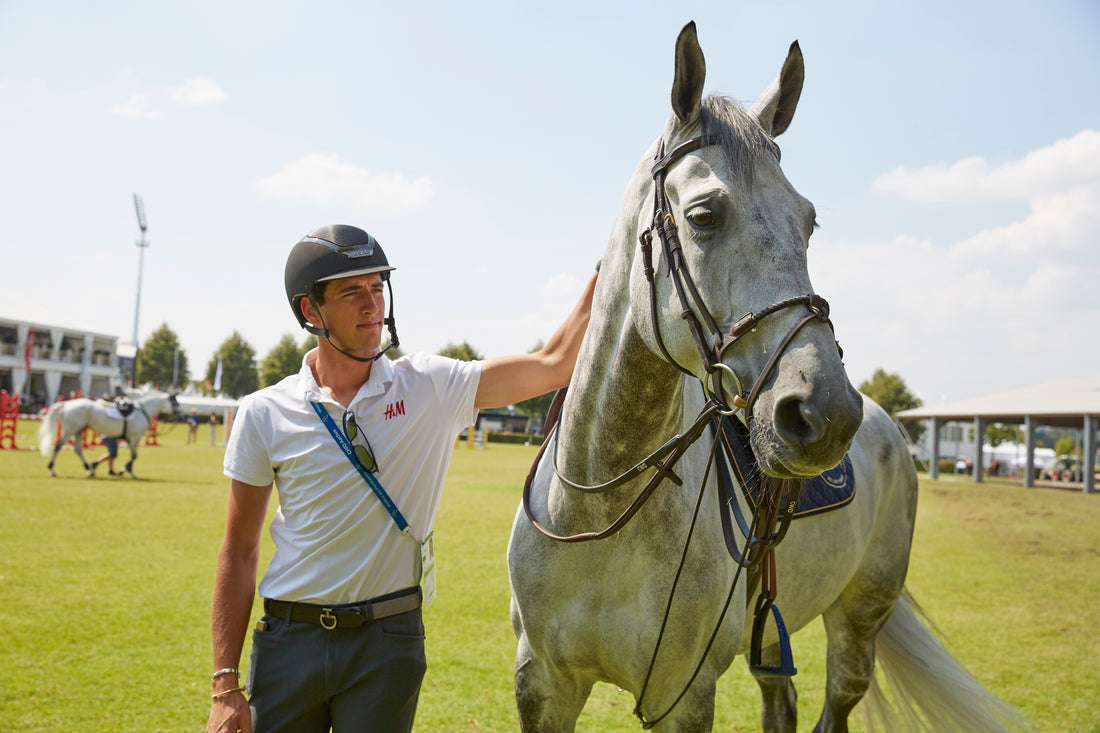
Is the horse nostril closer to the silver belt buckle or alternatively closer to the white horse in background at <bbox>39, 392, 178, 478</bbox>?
the silver belt buckle

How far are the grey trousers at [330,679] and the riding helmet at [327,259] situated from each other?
39.6 inches

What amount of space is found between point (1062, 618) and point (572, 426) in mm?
8047

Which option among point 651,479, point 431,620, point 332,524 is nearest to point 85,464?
point 431,620

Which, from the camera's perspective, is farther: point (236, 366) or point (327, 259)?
point (236, 366)

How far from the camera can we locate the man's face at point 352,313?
220 cm

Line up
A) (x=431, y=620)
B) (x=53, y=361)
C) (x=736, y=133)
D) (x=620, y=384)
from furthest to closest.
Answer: (x=53, y=361), (x=431, y=620), (x=620, y=384), (x=736, y=133)

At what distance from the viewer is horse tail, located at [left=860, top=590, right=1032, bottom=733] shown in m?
3.64

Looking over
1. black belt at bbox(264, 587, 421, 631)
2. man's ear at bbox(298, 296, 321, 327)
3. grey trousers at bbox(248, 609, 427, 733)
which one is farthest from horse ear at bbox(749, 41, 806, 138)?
grey trousers at bbox(248, 609, 427, 733)

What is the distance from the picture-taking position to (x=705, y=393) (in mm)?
1702

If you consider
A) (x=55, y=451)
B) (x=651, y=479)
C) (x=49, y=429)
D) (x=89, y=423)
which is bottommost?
(x=55, y=451)

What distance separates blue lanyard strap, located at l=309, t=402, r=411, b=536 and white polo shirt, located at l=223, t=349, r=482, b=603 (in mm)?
21

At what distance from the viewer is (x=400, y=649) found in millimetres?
2088

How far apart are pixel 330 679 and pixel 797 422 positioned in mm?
1557

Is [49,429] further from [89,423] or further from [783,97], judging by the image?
[783,97]
